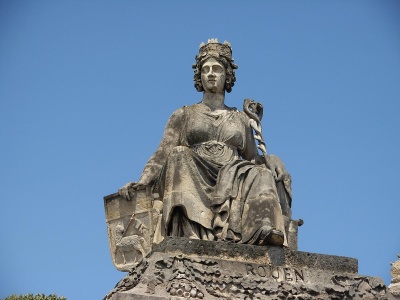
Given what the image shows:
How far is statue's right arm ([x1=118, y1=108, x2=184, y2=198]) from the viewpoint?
49.2ft

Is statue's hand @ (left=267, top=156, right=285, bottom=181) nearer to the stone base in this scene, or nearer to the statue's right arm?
the statue's right arm

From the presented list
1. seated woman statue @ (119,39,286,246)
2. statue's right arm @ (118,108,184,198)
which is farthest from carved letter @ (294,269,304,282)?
statue's right arm @ (118,108,184,198)

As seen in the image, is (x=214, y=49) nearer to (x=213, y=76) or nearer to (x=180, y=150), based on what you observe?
(x=213, y=76)

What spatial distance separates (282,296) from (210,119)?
3.99 meters

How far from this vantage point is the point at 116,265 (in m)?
14.9

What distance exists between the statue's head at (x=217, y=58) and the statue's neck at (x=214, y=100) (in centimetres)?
22

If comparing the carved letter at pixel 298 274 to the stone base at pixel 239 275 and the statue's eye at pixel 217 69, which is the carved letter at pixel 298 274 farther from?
the statue's eye at pixel 217 69

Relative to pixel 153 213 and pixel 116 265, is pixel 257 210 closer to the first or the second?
pixel 153 213

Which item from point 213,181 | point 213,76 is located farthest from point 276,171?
point 213,76

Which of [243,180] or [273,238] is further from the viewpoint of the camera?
[243,180]

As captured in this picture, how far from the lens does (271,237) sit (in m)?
13.3

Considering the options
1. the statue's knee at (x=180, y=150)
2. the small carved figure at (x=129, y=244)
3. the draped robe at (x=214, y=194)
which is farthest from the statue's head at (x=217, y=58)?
the small carved figure at (x=129, y=244)

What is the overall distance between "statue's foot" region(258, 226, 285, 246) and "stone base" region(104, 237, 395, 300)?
107 millimetres

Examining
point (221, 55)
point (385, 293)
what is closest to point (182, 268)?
point (385, 293)
